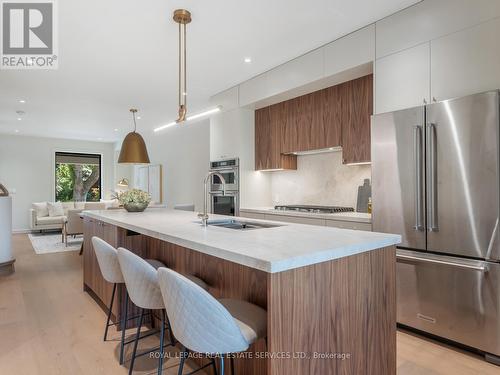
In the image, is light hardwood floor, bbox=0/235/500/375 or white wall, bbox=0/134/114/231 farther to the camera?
white wall, bbox=0/134/114/231

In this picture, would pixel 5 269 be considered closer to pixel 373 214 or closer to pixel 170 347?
pixel 170 347

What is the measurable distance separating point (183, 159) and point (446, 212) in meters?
5.77

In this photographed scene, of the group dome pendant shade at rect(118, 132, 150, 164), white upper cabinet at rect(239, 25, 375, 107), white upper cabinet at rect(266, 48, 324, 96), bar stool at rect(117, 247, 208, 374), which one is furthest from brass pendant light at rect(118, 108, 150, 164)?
bar stool at rect(117, 247, 208, 374)

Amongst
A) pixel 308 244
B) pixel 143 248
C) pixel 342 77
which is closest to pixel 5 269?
pixel 143 248

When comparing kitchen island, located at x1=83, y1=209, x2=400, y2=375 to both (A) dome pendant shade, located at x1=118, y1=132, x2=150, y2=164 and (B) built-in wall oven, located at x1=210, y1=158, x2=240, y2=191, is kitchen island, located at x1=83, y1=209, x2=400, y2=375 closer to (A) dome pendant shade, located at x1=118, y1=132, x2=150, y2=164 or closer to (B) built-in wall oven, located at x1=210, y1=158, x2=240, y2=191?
(B) built-in wall oven, located at x1=210, y1=158, x2=240, y2=191

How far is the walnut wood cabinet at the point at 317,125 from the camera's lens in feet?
11.0

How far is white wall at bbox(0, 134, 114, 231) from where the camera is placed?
8.60 m

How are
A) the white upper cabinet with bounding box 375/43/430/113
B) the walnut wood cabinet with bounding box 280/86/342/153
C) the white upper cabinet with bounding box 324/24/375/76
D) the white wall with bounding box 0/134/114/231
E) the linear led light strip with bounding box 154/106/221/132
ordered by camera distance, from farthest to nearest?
the white wall with bounding box 0/134/114/231
the linear led light strip with bounding box 154/106/221/132
the walnut wood cabinet with bounding box 280/86/342/153
the white upper cabinet with bounding box 324/24/375/76
the white upper cabinet with bounding box 375/43/430/113

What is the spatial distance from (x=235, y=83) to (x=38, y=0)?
99.7 inches

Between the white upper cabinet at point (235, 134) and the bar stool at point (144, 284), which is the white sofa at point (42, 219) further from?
the bar stool at point (144, 284)

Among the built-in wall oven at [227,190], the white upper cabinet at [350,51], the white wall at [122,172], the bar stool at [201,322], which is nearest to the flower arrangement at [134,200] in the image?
the built-in wall oven at [227,190]

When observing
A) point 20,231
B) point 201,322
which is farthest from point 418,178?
point 20,231

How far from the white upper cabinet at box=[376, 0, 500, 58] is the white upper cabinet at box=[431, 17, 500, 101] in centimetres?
7

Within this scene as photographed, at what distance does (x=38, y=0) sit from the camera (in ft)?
8.38
